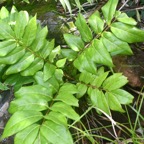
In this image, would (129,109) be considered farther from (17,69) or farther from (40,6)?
(40,6)

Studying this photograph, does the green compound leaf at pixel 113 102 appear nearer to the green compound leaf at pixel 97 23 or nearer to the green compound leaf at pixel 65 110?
the green compound leaf at pixel 65 110

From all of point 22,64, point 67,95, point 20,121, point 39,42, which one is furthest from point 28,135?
point 39,42

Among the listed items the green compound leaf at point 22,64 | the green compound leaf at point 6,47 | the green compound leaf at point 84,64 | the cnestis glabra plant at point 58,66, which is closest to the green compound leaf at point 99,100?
the cnestis glabra plant at point 58,66

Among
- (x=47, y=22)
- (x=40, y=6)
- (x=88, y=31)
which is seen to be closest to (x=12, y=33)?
Result: (x=88, y=31)

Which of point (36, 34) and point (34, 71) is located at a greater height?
point (36, 34)

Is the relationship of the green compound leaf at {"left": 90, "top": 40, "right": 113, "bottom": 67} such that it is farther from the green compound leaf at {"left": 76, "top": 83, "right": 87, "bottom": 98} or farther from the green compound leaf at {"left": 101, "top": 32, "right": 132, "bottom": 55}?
the green compound leaf at {"left": 76, "top": 83, "right": 87, "bottom": 98}

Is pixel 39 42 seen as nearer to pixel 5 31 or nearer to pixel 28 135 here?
pixel 5 31
